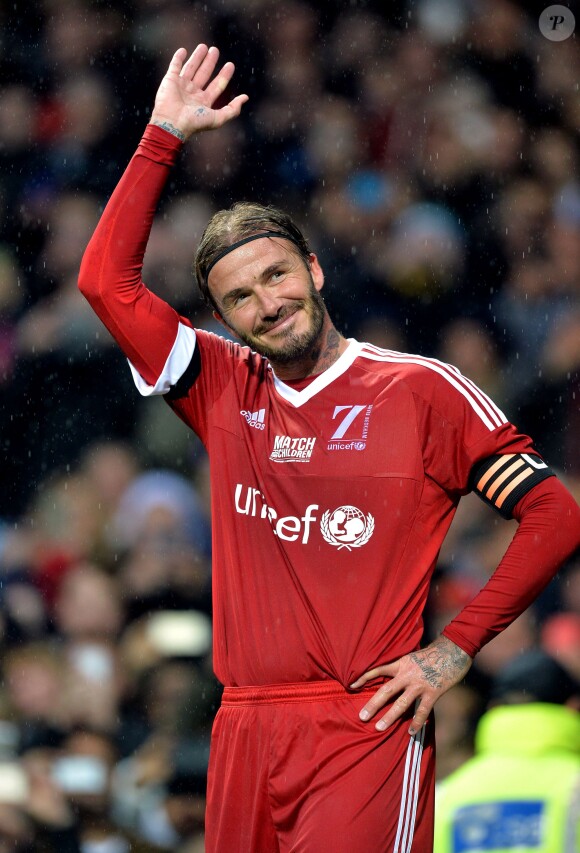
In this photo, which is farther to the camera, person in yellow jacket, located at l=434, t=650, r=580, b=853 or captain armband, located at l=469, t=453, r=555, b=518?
person in yellow jacket, located at l=434, t=650, r=580, b=853

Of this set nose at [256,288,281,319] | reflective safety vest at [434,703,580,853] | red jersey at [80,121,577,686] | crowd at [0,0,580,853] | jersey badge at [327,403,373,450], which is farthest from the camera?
crowd at [0,0,580,853]

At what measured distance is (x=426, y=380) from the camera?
2609 millimetres

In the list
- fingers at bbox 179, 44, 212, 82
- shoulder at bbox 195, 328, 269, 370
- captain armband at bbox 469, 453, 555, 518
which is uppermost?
fingers at bbox 179, 44, 212, 82

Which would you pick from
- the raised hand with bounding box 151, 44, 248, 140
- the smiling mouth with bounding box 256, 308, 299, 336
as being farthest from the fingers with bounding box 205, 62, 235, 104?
the smiling mouth with bounding box 256, 308, 299, 336

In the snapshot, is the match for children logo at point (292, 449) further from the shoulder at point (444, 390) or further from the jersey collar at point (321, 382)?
the shoulder at point (444, 390)

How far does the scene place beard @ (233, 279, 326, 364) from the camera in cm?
270

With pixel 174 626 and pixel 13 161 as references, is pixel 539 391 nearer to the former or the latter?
pixel 174 626

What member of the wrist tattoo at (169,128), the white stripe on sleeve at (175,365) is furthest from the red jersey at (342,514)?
the wrist tattoo at (169,128)

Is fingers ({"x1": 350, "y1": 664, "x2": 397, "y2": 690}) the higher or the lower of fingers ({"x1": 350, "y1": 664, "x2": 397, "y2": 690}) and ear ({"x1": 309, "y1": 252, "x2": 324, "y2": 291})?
the lower

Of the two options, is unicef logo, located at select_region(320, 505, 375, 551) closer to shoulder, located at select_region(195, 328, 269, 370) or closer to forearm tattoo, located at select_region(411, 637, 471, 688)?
forearm tattoo, located at select_region(411, 637, 471, 688)

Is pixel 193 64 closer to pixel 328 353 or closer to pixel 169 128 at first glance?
pixel 169 128

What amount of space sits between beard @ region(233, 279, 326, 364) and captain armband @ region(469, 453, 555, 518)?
49cm
